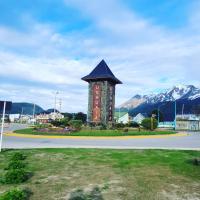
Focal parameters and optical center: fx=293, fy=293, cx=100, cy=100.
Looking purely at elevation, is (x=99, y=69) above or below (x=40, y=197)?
above

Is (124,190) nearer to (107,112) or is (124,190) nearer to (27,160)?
(27,160)

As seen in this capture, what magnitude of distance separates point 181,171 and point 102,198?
437cm

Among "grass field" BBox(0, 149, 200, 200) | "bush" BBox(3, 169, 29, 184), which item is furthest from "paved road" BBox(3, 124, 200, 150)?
"bush" BBox(3, 169, 29, 184)

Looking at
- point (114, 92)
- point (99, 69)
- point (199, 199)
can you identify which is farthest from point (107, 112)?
point (199, 199)

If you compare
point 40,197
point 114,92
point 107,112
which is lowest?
point 40,197

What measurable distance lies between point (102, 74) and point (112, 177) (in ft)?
133

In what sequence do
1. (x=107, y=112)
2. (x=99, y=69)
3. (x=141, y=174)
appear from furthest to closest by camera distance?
1. (x=99, y=69)
2. (x=107, y=112)
3. (x=141, y=174)

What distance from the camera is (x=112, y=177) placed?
34.8 feet

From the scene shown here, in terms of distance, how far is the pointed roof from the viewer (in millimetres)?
49594

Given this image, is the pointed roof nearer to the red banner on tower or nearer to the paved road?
the red banner on tower

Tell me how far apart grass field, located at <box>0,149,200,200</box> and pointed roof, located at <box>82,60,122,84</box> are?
115 ft

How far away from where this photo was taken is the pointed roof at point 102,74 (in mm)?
49594

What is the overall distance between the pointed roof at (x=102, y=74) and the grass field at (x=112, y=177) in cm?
3507

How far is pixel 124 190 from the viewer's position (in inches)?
359
